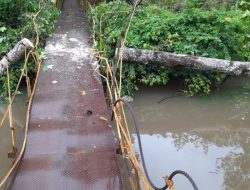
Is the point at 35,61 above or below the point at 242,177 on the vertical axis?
above

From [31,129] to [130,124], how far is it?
182 centimetres

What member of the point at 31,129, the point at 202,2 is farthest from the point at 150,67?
the point at 202,2

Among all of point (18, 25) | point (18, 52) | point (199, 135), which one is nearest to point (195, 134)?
point (199, 135)

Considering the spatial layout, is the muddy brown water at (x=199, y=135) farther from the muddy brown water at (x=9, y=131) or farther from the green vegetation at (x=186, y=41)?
the muddy brown water at (x=9, y=131)

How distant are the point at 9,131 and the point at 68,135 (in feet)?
5.13

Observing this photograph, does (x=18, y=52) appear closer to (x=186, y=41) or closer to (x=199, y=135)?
(x=186, y=41)

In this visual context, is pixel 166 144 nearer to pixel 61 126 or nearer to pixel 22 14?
pixel 61 126

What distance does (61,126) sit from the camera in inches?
147

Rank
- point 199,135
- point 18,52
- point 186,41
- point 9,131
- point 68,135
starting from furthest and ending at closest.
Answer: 1. point 186,41
2. point 18,52
3. point 199,135
4. point 9,131
5. point 68,135

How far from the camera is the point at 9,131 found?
Result: 4.78m

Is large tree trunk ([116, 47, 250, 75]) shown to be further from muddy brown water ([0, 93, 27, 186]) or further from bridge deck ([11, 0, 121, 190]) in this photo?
muddy brown water ([0, 93, 27, 186])

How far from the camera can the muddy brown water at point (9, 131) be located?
4094 mm

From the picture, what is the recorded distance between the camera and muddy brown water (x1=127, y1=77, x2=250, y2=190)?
13.7ft

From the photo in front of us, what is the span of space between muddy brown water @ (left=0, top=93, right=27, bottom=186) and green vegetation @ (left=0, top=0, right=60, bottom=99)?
0.27 m
